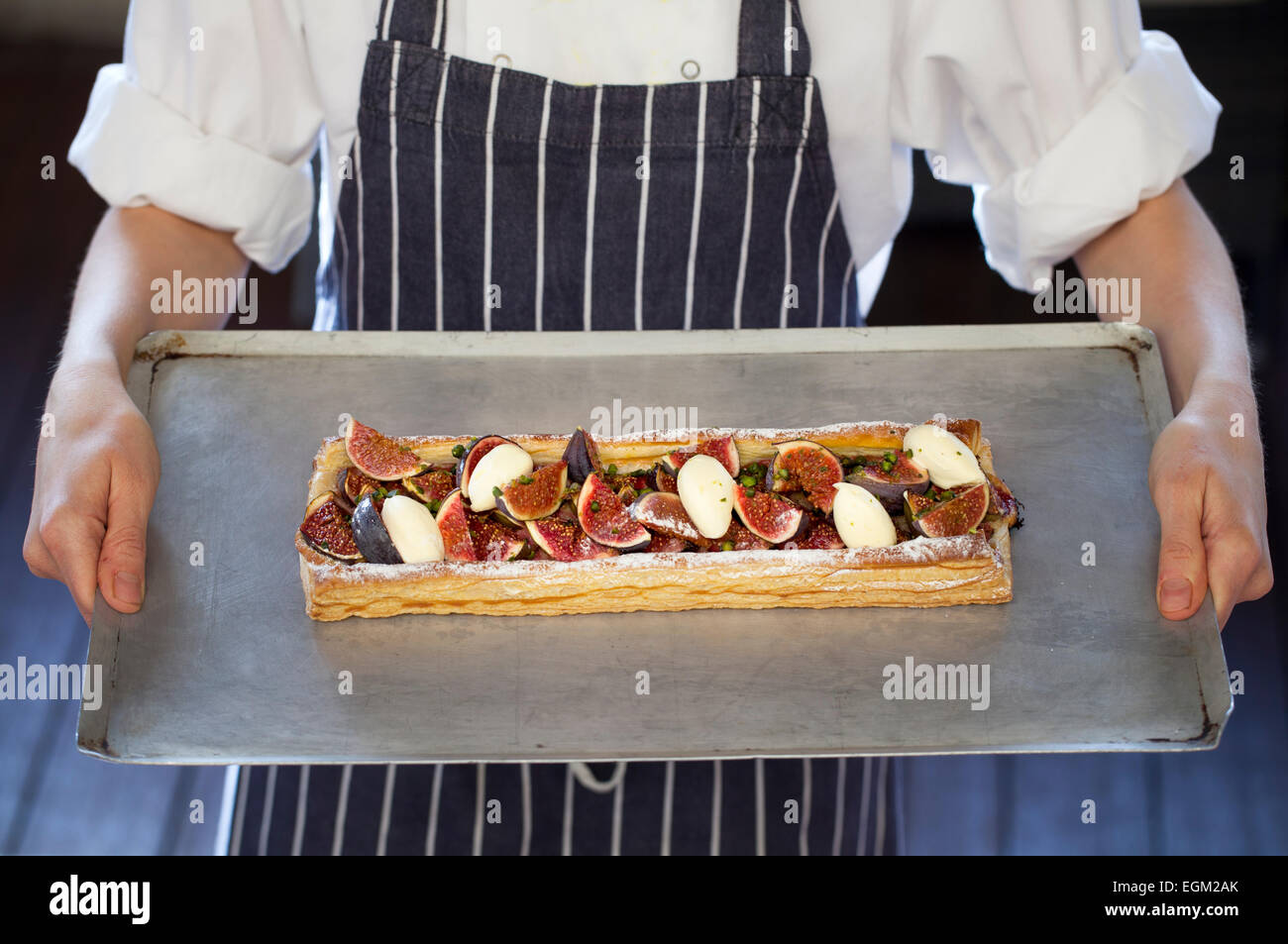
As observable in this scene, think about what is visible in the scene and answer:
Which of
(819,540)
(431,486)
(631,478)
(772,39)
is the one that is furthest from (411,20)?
(819,540)

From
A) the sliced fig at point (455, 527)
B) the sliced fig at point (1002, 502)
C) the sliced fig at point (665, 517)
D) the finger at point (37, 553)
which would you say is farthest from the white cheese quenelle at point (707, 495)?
the finger at point (37, 553)

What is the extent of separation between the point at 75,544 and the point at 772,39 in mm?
2108

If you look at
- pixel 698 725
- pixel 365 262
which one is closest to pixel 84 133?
pixel 365 262

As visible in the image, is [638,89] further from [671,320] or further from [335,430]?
[335,430]

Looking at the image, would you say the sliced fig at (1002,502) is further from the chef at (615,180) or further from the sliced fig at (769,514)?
the sliced fig at (769,514)

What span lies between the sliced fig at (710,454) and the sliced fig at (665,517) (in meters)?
0.10

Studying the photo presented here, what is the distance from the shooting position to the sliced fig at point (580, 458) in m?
2.97

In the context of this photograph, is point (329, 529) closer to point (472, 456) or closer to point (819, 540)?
point (472, 456)

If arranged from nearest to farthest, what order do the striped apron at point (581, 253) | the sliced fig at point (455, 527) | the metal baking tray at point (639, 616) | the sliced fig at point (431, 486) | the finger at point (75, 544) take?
1. the metal baking tray at point (639, 616)
2. the finger at point (75, 544)
3. the sliced fig at point (455, 527)
4. the sliced fig at point (431, 486)
5. the striped apron at point (581, 253)

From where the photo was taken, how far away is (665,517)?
2.89m

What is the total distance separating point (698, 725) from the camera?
2650mm

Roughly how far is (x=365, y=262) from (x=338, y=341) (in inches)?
9.5

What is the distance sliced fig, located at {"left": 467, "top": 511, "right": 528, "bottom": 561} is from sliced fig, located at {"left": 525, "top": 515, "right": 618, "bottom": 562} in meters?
0.04

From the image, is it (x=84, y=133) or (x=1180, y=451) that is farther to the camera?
(x=84, y=133)
